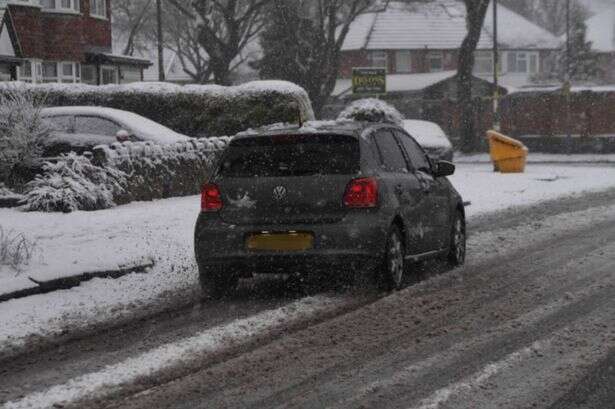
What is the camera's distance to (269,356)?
718 centimetres

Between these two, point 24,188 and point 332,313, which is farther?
point 24,188

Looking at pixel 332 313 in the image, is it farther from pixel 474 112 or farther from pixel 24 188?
pixel 474 112

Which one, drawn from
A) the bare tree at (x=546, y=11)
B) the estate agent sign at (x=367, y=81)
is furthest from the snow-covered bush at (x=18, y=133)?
the bare tree at (x=546, y=11)

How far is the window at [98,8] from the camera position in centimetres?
3978

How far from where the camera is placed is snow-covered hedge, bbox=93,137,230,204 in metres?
17.7

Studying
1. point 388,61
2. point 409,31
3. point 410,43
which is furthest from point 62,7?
point 409,31

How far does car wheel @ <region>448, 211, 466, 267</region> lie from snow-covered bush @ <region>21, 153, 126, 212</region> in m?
7.24

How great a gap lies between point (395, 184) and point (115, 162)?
873 centimetres

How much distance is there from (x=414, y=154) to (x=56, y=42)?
1133 inches

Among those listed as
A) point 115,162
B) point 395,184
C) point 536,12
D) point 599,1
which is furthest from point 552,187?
point 599,1

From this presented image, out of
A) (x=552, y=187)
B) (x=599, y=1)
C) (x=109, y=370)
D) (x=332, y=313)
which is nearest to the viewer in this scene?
(x=109, y=370)

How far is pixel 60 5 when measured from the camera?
1476 inches

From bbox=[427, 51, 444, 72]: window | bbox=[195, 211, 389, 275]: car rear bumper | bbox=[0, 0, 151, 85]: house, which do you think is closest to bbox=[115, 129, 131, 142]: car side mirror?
bbox=[195, 211, 389, 275]: car rear bumper

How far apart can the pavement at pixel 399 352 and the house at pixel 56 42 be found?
26.0 metres
